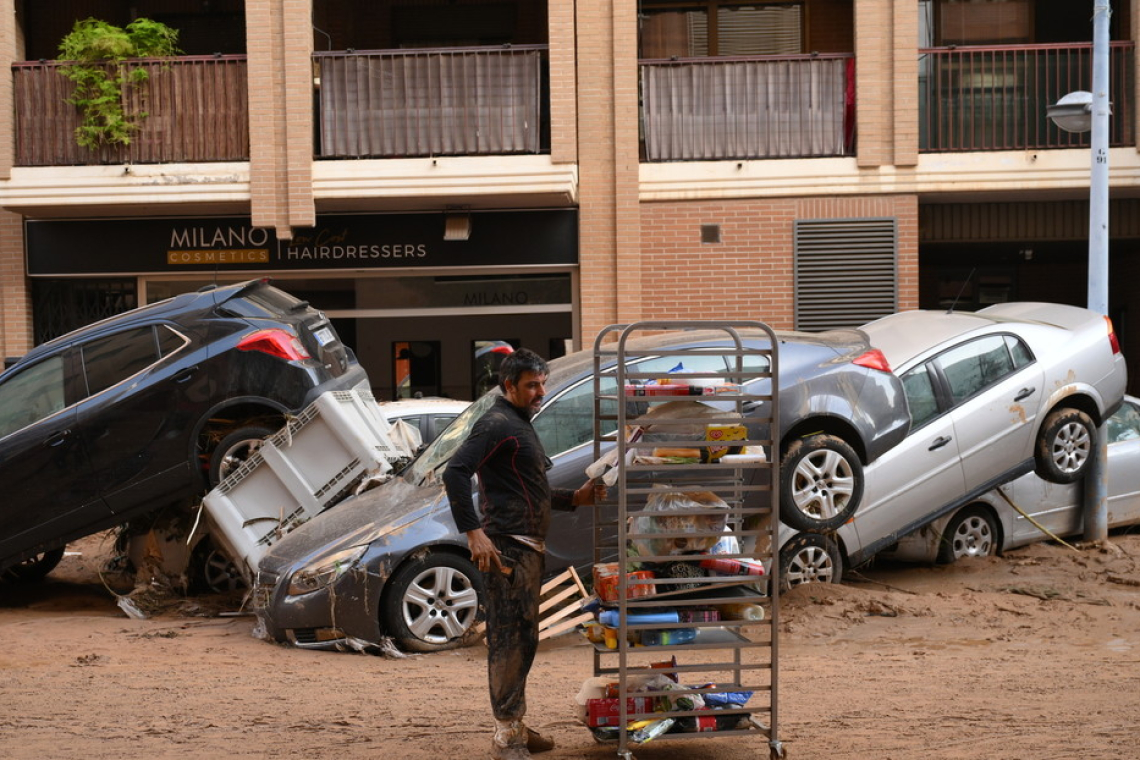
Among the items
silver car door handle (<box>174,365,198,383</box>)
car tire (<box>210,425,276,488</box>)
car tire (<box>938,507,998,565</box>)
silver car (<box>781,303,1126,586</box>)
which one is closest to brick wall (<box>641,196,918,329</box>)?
car tire (<box>938,507,998,565</box>)

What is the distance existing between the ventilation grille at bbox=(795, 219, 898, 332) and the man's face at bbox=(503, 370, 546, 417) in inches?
411

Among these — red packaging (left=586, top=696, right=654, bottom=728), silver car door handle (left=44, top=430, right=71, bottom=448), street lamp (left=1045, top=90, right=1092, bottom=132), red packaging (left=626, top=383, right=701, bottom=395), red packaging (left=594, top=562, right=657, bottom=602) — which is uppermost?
street lamp (left=1045, top=90, right=1092, bottom=132)

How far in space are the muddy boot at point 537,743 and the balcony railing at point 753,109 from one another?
1083 cm

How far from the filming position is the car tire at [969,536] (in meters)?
10.9

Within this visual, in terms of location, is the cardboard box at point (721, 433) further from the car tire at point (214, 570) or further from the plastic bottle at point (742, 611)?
the car tire at point (214, 570)

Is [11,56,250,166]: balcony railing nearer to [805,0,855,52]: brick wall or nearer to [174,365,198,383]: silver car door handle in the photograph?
[174,365,198,383]: silver car door handle

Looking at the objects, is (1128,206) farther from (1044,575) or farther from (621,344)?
(621,344)

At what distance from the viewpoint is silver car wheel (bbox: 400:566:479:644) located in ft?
27.4

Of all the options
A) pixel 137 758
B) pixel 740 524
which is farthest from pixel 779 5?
pixel 137 758

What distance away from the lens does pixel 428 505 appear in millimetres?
8500

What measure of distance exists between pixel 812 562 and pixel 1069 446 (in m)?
2.29

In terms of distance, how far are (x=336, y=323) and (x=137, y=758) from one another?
11583 mm

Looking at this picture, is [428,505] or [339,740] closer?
[339,740]

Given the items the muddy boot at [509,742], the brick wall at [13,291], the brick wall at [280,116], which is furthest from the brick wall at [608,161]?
the muddy boot at [509,742]
